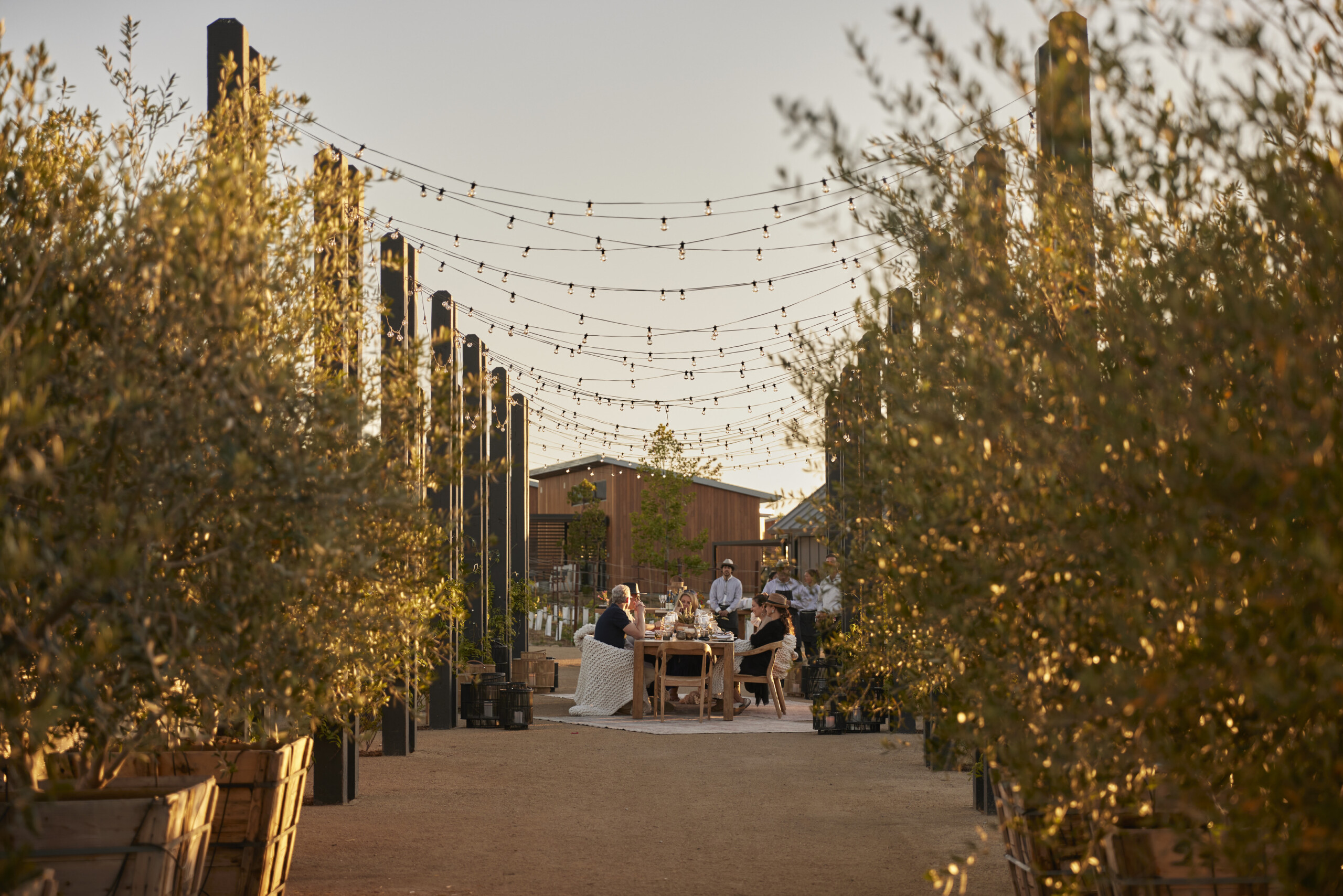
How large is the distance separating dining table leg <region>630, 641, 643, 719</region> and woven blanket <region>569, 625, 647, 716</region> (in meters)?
0.26

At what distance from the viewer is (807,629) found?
15094mm

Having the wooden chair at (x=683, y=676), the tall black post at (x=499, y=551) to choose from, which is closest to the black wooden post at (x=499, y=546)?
the tall black post at (x=499, y=551)

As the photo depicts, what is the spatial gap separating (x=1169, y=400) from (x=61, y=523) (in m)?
1.99

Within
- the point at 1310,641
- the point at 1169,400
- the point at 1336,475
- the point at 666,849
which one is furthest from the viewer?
the point at 666,849

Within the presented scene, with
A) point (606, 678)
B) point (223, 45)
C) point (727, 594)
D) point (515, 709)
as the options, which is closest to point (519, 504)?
point (727, 594)

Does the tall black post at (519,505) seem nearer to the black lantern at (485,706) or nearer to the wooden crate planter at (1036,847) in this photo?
the black lantern at (485,706)

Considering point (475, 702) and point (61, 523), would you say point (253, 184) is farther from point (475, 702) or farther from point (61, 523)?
point (475, 702)

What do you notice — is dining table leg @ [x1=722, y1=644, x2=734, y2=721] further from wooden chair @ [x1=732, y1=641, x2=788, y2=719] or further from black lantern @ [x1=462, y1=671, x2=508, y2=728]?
black lantern @ [x1=462, y1=671, x2=508, y2=728]

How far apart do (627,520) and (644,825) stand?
102 feet

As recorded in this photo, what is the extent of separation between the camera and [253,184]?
3.42m

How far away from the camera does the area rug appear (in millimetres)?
10508

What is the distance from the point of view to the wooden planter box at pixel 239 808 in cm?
377

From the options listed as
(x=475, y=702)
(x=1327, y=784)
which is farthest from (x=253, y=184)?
(x=475, y=702)

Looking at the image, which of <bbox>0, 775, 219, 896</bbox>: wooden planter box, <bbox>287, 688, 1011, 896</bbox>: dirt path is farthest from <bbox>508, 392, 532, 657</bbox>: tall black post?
<bbox>0, 775, 219, 896</bbox>: wooden planter box
